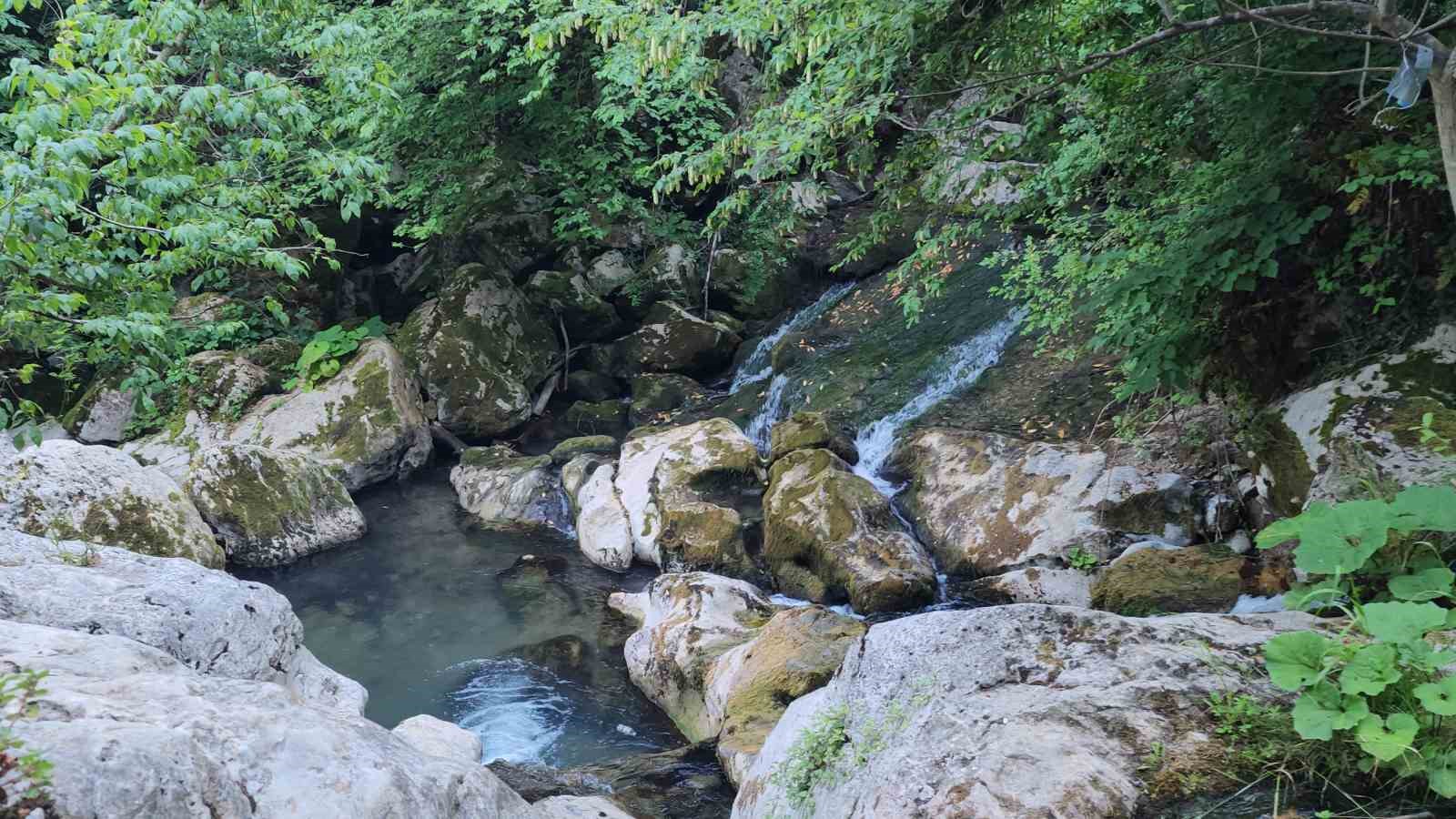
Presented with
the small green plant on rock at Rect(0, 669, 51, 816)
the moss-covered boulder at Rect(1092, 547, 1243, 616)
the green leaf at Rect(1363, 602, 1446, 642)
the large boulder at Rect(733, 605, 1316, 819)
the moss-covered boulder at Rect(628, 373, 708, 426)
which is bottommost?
the moss-covered boulder at Rect(628, 373, 708, 426)

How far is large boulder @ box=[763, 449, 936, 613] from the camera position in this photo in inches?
292

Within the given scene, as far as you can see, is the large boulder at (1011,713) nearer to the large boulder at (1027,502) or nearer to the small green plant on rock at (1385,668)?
the small green plant on rock at (1385,668)

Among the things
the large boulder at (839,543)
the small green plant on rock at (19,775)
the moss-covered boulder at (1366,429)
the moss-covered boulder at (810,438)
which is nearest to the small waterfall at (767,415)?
the moss-covered boulder at (810,438)

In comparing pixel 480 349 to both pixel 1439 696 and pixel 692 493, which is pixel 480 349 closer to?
pixel 692 493

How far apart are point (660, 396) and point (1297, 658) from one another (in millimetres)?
10895

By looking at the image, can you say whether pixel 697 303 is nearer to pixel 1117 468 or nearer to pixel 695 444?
pixel 695 444

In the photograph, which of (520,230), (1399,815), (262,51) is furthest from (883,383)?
(262,51)

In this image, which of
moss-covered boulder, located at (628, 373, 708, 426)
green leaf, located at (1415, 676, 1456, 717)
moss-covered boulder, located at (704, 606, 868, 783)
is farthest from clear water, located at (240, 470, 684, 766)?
green leaf, located at (1415, 676, 1456, 717)

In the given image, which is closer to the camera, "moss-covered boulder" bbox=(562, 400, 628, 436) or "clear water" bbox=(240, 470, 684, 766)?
"clear water" bbox=(240, 470, 684, 766)

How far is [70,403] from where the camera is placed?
13055mm

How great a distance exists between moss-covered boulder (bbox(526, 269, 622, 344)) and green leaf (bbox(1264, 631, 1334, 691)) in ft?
41.7

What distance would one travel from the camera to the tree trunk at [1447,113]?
2984 millimetres

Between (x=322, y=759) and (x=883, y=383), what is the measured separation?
28.1 feet

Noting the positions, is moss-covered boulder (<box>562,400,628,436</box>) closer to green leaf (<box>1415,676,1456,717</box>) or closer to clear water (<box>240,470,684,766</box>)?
clear water (<box>240,470,684,766</box>)
